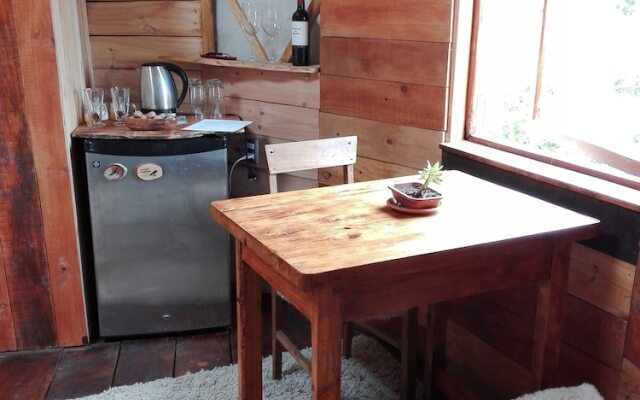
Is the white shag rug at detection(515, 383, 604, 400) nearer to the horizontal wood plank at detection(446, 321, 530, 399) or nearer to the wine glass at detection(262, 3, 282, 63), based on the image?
the horizontal wood plank at detection(446, 321, 530, 399)

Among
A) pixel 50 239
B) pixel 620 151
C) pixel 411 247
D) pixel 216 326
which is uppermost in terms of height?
pixel 620 151

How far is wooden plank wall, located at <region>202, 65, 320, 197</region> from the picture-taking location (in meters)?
2.69

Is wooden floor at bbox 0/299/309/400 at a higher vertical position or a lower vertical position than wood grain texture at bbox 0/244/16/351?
lower

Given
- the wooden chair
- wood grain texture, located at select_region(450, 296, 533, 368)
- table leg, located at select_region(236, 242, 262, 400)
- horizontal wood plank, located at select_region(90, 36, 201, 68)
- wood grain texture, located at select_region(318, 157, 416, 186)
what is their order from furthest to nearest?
1. horizontal wood plank, located at select_region(90, 36, 201, 68)
2. wood grain texture, located at select_region(318, 157, 416, 186)
3. the wooden chair
4. wood grain texture, located at select_region(450, 296, 533, 368)
5. table leg, located at select_region(236, 242, 262, 400)

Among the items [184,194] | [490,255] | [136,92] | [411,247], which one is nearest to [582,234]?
[490,255]

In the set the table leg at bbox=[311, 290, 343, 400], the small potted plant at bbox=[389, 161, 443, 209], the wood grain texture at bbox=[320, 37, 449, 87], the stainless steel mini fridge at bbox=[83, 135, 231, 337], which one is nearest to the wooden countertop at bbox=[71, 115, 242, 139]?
the stainless steel mini fridge at bbox=[83, 135, 231, 337]

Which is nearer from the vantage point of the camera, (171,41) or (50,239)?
(50,239)

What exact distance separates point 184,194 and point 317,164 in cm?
67

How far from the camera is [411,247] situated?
1437 mm

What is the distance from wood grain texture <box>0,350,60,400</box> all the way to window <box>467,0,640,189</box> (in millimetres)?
1844

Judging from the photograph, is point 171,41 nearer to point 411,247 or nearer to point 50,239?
point 50,239

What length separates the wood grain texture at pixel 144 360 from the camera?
2431 mm

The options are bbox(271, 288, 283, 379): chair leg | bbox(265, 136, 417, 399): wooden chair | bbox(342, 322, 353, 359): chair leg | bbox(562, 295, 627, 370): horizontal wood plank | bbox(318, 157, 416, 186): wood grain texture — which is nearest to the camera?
bbox(562, 295, 627, 370): horizontal wood plank

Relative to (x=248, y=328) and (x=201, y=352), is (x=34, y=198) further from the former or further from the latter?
(x=248, y=328)
